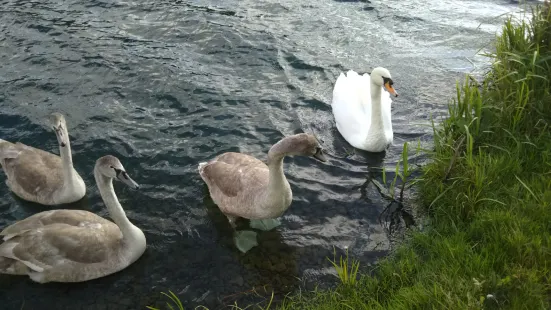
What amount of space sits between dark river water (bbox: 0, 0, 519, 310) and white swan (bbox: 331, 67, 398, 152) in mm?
220

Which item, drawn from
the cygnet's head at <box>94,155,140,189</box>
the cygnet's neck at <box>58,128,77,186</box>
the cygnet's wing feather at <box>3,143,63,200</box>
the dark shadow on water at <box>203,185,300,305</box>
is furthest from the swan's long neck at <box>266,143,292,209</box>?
the cygnet's wing feather at <box>3,143,63,200</box>

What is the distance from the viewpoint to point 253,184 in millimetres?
5590

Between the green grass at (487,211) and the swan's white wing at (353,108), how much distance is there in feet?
4.71

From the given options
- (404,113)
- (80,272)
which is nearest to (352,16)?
(404,113)

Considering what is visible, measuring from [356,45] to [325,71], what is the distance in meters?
1.19

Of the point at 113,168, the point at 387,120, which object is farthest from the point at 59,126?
the point at 387,120

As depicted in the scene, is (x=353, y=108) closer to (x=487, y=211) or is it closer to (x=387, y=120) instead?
(x=387, y=120)

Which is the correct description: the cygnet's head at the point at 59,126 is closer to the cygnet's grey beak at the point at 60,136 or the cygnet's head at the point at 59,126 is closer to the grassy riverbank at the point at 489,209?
the cygnet's grey beak at the point at 60,136

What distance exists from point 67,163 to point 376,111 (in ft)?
13.0

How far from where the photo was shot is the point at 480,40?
9930 mm

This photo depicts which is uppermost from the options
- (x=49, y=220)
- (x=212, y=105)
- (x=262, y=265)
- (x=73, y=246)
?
(x=212, y=105)

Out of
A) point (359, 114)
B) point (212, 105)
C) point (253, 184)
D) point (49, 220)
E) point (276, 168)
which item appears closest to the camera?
point (276, 168)

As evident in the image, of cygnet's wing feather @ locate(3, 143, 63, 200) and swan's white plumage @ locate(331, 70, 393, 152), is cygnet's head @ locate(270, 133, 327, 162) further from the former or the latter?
cygnet's wing feather @ locate(3, 143, 63, 200)

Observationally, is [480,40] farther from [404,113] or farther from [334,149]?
[334,149]
